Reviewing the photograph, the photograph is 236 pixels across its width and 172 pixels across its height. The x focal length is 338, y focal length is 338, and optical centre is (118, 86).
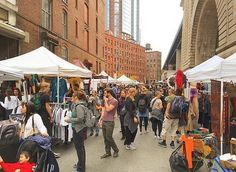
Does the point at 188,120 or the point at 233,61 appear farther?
the point at 188,120

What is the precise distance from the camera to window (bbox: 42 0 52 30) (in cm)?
2332

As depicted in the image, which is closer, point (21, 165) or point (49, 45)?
point (21, 165)

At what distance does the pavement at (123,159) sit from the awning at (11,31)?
7.65 metres

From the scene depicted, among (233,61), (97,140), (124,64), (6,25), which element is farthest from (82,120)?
(124,64)

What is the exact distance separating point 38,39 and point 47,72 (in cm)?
1182

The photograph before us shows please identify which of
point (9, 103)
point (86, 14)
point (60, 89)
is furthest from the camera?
point (86, 14)

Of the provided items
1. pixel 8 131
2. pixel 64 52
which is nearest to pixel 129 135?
pixel 8 131

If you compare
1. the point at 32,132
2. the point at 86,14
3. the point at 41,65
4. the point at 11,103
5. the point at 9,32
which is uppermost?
the point at 86,14

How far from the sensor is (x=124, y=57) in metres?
138

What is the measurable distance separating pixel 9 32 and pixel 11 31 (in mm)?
110

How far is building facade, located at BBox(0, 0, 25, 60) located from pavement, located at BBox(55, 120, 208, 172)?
27.4 ft

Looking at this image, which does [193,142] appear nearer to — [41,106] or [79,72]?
[41,106]

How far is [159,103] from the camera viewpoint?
11.6 metres

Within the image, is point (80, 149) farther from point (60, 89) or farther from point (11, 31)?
point (11, 31)
